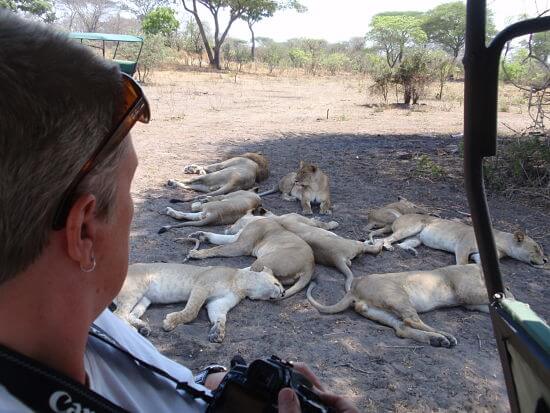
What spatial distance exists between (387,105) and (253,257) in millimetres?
12427

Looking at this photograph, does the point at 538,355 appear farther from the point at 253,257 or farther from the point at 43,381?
the point at 253,257

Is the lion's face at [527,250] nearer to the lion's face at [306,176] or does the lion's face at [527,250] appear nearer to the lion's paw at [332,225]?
the lion's paw at [332,225]

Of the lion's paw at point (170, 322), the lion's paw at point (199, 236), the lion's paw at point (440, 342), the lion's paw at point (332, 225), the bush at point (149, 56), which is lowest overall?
the lion's paw at point (440, 342)

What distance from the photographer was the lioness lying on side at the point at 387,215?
6.19 m

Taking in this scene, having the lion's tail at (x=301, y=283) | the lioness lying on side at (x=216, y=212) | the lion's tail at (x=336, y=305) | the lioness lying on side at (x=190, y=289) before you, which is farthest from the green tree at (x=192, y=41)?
the lion's tail at (x=336, y=305)

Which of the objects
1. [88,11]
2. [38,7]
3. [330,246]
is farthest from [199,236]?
[88,11]

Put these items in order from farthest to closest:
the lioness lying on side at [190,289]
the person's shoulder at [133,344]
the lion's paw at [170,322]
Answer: the lioness lying on side at [190,289] → the lion's paw at [170,322] → the person's shoulder at [133,344]

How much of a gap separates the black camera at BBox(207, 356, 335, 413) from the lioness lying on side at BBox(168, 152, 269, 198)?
6073 millimetres

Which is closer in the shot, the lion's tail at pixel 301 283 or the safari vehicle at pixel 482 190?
the safari vehicle at pixel 482 190

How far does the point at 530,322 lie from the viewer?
1.20 metres

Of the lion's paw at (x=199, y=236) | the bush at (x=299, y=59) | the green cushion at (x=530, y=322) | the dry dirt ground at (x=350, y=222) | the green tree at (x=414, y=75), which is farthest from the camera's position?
the bush at (x=299, y=59)

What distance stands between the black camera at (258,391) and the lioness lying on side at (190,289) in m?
2.59

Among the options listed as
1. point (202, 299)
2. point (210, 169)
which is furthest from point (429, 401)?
point (210, 169)

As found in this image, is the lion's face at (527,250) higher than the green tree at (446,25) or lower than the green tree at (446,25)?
lower
